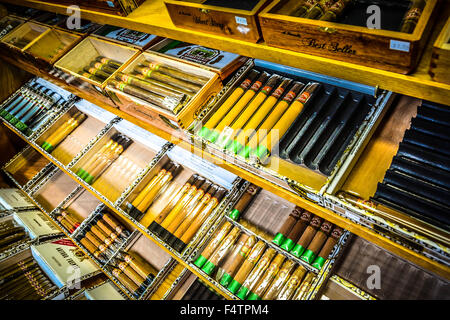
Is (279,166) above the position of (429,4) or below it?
below

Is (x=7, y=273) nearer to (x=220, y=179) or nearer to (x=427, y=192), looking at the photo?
(x=220, y=179)

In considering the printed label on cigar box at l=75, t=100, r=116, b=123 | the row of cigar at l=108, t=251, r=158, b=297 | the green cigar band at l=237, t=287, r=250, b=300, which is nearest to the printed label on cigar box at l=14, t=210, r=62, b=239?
the row of cigar at l=108, t=251, r=158, b=297

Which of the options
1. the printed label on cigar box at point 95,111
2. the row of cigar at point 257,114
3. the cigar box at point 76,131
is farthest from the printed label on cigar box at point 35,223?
the row of cigar at point 257,114

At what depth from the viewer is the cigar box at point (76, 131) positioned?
115 inches

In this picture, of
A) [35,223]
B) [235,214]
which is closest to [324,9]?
[235,214]

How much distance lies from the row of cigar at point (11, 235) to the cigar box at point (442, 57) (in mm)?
3503

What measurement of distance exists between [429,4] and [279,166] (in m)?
0.78

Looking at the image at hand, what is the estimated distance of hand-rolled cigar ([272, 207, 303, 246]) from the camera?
5.40ft

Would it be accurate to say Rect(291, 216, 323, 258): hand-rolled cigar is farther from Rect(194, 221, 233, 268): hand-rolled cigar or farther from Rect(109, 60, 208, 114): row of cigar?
Rect(109, 60, 208, 114): row of cigar

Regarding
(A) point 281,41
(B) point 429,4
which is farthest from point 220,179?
(B) point 429,4

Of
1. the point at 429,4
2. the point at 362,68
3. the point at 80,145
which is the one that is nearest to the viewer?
the point at 429,4

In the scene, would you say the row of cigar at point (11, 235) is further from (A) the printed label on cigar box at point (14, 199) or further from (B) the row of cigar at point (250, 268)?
(B) the row of cigar at point (250, 268)
